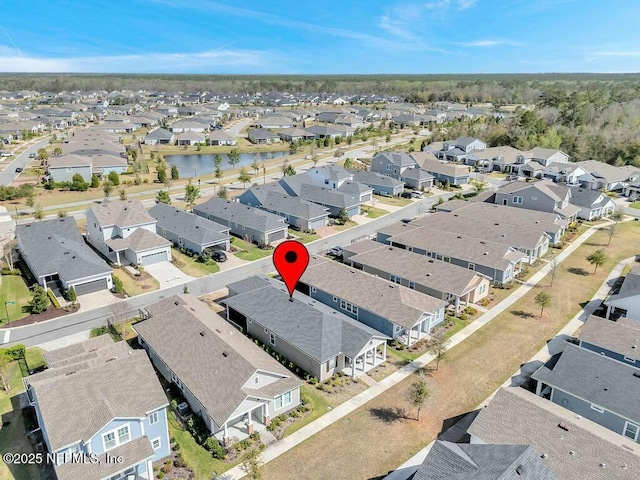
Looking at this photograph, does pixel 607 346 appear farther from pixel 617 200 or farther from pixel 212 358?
pixel 617 200

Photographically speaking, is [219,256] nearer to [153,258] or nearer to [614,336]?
[153,258]

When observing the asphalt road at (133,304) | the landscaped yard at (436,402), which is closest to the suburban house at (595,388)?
the landscaped yard at (436,402)

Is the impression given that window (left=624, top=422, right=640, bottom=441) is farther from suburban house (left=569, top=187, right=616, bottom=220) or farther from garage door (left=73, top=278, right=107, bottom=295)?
suburban house (left=569, top=187, right=616, bottom=220)

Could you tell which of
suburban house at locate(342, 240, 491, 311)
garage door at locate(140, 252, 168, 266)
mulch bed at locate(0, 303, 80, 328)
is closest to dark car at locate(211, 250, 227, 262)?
garage door at locate(140, 252, 168, 266)


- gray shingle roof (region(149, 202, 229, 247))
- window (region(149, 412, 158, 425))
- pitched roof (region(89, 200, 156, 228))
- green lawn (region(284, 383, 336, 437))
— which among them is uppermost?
pitched roof (region(89, 200, 156, 228))

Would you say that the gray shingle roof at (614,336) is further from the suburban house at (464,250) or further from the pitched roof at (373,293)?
the suburban house at (464,250)

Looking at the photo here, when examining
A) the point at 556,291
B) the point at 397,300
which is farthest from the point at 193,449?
the point at 556,291
